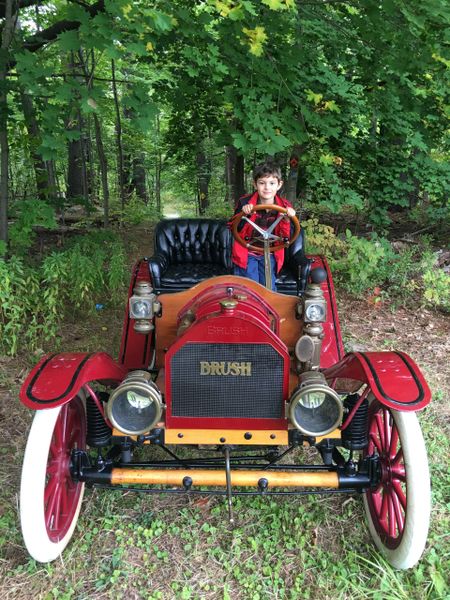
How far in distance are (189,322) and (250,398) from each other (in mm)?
549

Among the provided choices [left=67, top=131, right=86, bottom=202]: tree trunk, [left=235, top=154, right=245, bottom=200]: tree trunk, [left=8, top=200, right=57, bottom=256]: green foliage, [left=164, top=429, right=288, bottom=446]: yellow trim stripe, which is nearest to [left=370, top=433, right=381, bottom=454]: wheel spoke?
[left=164, top=429, right=288, bottom=446]: yellow trim stripe

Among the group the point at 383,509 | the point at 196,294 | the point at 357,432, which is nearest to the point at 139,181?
the point at 196,294

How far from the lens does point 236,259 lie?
12.8 feet

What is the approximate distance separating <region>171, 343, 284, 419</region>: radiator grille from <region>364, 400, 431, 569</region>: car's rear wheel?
22.5 inches

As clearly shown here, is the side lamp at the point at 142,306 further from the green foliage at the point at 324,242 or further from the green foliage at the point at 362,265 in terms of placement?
the green foliage at the point at 324,242

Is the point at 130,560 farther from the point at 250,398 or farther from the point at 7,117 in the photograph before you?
the point at 7,117

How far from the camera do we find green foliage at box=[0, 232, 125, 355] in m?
4.00

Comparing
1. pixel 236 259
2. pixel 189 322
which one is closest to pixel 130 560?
Result: pixel 189 322

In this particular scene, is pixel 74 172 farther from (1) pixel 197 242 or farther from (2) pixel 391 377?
(2) pixel 391 377

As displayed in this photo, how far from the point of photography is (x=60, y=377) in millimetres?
2160

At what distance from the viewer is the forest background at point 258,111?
325 cm

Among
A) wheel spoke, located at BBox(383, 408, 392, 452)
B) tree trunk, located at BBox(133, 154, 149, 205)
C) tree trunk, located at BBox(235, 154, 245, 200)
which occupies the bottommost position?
tree trunk, located at BBox(133, 154, 149, 205)

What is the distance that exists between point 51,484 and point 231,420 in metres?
0.89

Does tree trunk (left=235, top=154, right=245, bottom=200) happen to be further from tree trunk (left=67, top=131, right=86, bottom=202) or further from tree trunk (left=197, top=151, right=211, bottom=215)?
tree trunk (left=67, top=131, right=86, bottom=202)
